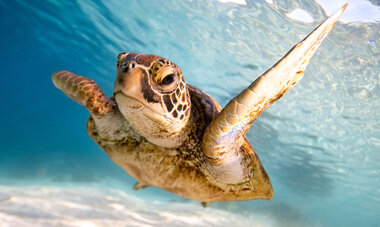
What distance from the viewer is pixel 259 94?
4.82 ft

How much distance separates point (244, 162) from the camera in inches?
85.0

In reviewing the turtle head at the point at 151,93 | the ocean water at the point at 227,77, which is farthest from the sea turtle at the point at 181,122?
the ocean water at the point at 227,77

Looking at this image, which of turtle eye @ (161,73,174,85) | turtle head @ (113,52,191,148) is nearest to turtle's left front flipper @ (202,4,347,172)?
turtle head @ (113,52,191,148)

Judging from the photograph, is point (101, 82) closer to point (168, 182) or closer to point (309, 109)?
point (309, 109)

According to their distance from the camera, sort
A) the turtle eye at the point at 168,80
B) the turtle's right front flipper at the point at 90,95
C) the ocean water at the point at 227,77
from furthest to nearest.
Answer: the ocean water at the point at 227,77 → the turtle's right front flipper at the point at 90,95 → the turtle eye at the point at 168,80

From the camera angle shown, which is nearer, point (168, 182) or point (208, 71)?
point (168, 182)

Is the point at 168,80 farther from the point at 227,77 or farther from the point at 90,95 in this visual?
the point at 227,77

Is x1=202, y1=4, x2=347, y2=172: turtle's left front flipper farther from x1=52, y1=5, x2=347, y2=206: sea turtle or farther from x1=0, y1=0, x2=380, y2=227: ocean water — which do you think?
x1=0, y1=0, x2=380, y2=227: ocean water

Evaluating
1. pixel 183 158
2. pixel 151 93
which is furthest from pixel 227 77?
pixel 151 93

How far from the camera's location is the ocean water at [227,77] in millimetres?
5734

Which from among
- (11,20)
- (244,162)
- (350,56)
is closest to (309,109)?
(350,56)

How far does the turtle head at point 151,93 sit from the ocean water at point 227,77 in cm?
235

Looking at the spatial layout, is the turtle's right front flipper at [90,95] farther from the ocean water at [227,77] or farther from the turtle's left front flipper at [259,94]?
the ocean water at [227,77]

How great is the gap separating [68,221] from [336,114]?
12075 mm
